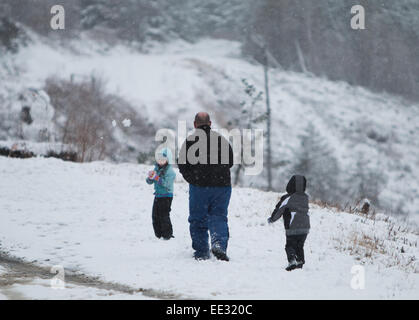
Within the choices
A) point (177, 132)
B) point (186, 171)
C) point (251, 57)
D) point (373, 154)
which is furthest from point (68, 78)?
point (186, 171)

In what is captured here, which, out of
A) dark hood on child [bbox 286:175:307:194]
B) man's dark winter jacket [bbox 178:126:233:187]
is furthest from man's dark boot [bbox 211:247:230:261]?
dark hood on child [bbox 286:175:307:194]

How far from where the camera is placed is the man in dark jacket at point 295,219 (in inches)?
243

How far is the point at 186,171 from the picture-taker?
6.30m

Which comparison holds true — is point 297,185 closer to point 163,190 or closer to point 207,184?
point 207,184

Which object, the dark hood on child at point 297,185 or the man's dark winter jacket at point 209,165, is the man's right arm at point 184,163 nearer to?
the man's dark winter jacket at point 209,165

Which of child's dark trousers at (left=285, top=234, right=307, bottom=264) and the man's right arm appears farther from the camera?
the man's right arm

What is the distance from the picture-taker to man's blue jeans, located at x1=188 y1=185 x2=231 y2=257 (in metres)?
6.26

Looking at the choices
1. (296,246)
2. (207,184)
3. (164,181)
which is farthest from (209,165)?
(164,181)

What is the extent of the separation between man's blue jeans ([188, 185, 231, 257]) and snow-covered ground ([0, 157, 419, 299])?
34 cm

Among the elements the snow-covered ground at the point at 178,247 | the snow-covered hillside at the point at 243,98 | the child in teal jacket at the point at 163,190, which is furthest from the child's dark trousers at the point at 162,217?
the snow-covered hillside at the point at 243,98

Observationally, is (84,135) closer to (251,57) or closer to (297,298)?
(297,298)

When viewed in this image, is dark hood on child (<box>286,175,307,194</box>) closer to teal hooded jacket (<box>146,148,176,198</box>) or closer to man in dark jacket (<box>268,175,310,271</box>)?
man in dark jacket (<box>268,175,310,271</box>)

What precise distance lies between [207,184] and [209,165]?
262 millimetres

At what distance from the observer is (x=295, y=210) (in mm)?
6254
